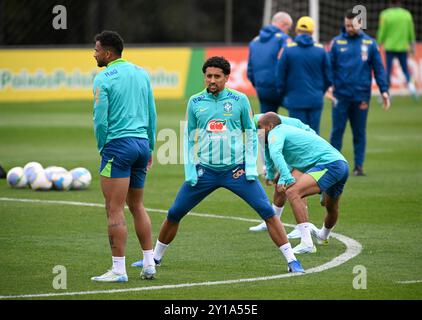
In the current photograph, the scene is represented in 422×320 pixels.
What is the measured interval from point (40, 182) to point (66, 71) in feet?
51.1

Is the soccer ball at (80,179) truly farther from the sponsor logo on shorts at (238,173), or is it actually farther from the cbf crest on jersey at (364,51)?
the sponsor logo on shorts at (238,173)

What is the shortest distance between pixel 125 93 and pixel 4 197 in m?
6.20

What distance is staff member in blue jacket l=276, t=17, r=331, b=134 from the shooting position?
16297mm

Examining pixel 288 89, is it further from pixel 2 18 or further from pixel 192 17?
pixel 192 17

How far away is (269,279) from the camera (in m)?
10.2

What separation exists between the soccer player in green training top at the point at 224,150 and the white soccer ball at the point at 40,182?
6.19m

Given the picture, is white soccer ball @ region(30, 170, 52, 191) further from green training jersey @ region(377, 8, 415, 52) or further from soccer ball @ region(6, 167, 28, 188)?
green training jersey @ region(377, 8, 415, 52)

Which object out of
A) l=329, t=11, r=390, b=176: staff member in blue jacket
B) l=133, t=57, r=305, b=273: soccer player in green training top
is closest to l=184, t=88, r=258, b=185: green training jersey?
l=133, t=57, r=305, b=273: soccer player in green training top

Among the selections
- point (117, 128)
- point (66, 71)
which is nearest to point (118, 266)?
point (117, 128)

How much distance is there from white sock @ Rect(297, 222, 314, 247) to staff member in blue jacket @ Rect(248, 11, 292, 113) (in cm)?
582

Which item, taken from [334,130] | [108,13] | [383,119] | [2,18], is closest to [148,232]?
[334,130]

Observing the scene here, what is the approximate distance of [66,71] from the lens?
104 ft
